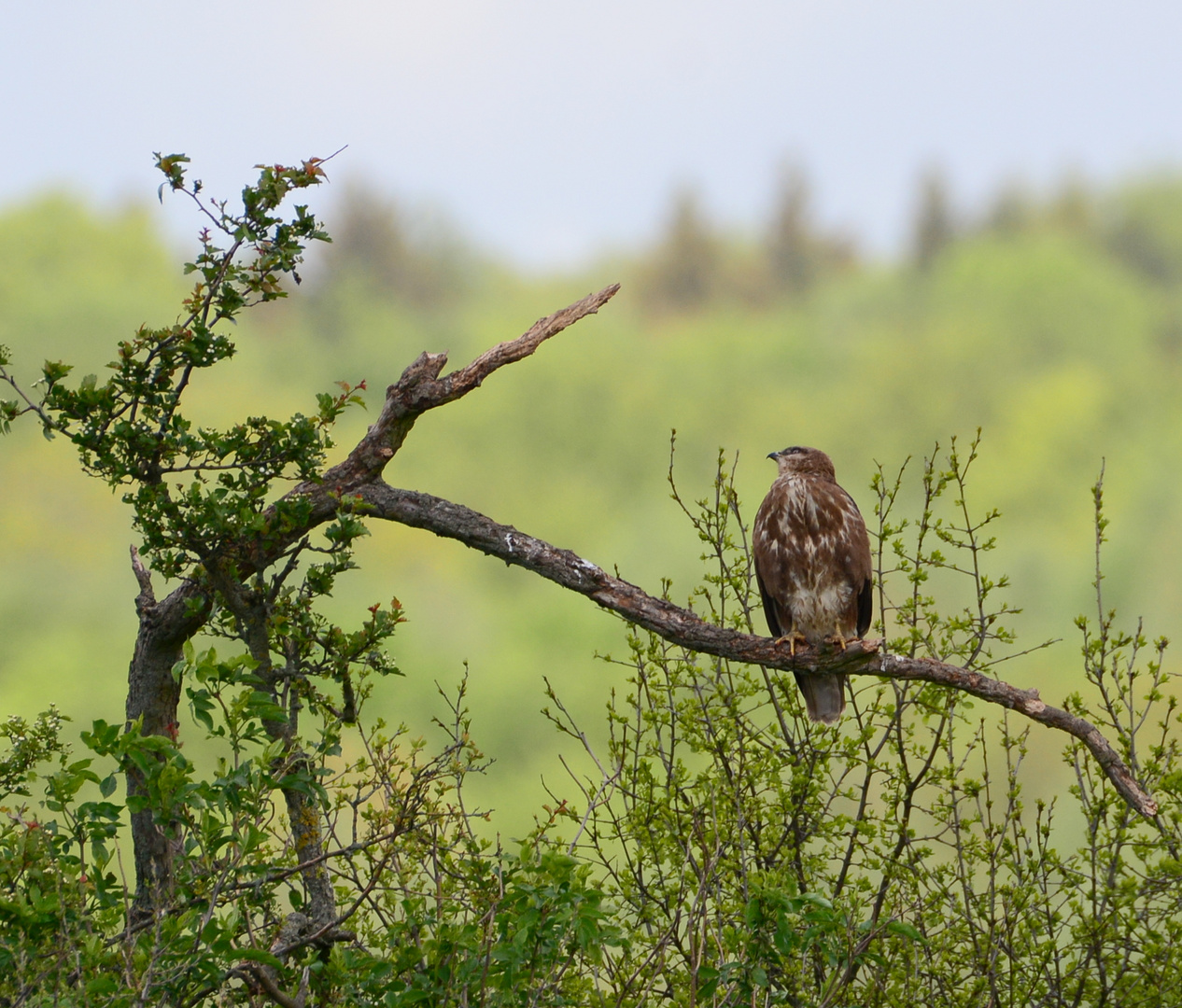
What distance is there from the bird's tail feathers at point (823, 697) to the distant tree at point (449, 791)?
11cm

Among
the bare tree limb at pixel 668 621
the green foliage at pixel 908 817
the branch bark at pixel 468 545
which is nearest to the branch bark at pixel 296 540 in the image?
the branch bark at pixel 468 545

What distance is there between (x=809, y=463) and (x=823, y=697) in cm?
113

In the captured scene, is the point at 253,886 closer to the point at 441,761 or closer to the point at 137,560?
the point at 441,761

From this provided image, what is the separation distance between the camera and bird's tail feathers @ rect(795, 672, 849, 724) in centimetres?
522

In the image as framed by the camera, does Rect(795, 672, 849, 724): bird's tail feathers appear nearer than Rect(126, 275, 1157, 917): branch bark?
No

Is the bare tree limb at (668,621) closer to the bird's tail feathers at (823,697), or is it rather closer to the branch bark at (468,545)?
the branch bark at (468,545)

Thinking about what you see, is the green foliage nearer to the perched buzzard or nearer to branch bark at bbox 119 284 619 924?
the perched buzzard

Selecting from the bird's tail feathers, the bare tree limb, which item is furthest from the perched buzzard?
the bare tree limb

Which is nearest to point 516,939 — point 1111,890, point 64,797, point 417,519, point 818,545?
point 64,797

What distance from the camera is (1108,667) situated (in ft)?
17.4

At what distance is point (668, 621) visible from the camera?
390cm

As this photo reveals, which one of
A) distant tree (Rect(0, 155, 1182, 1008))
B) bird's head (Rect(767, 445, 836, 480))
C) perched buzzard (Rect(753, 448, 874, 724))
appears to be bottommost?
distant tree (Rect(0, 155, 1182, 1008))

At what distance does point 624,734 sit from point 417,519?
65.3 inches

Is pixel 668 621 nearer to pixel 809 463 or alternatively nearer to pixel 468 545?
pixel 468 545
